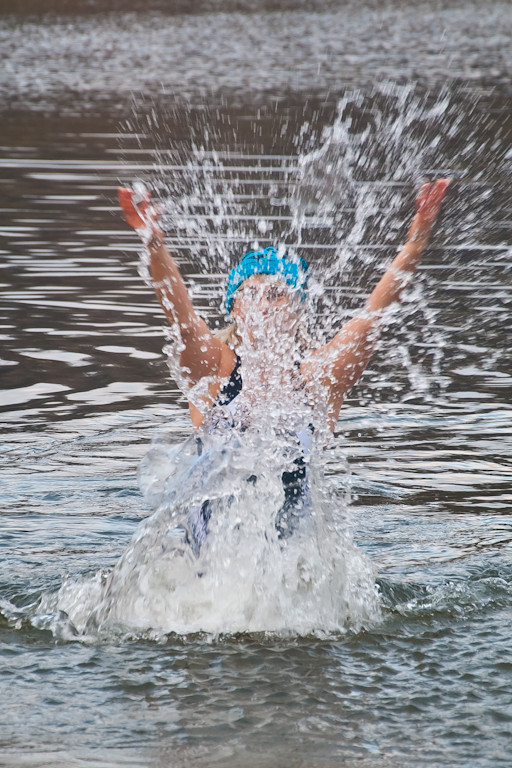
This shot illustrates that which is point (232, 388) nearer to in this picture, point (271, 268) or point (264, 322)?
point (264, 322)

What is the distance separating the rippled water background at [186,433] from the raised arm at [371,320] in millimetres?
990

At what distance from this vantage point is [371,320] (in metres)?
5.45

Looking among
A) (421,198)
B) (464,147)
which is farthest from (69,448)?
(464,147)

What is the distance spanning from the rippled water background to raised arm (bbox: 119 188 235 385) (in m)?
1.16

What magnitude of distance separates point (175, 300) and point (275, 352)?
19.4 inches

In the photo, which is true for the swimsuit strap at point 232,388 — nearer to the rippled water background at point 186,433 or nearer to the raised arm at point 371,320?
the raised arm at point 371,320

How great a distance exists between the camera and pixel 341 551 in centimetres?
551

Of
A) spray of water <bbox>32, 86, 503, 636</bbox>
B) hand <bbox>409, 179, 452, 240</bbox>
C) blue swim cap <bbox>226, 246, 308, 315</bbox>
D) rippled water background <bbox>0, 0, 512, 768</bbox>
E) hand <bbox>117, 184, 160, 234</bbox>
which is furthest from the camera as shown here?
hand <bbox>409, 179, 452, 240</bbox>

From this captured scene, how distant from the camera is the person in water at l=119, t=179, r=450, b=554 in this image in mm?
5242

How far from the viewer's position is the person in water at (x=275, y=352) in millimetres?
5242

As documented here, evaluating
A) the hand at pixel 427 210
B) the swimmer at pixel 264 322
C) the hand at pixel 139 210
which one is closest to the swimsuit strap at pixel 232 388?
the swimmer at pixel 264 322

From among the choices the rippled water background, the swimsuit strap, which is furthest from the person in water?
the rippled water background

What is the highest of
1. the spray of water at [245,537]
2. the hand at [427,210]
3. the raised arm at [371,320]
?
the hand at [427,210]

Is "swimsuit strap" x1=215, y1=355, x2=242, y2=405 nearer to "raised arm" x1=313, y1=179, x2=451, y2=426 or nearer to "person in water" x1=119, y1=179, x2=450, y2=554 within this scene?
"person in water" x1=119, y1=179, x2=450, y2=554
